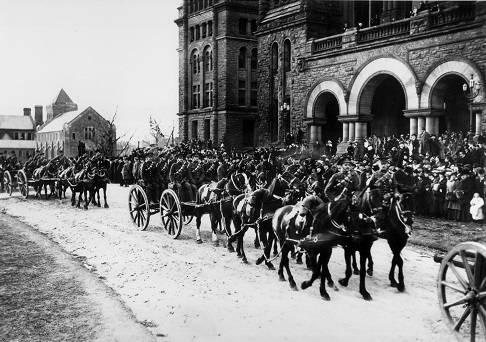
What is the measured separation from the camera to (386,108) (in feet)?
85.4

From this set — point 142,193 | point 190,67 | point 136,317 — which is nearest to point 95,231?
point 142,193

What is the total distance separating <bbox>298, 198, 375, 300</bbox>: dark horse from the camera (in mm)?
7938

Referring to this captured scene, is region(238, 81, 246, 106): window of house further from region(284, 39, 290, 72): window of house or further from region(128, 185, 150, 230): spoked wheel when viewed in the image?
region(128, 185, 150, 230): spoked wheel

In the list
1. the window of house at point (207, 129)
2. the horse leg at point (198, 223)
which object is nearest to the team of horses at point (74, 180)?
the horse leg at point (198, 223)

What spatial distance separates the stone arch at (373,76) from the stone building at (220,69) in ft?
67.9

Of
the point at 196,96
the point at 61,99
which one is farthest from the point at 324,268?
the point at 61,99

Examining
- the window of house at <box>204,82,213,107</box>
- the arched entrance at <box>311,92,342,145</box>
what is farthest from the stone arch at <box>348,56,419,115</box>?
the window of house at <box>204,82,213,107</box>

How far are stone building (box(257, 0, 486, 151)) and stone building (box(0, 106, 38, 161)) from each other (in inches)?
2148

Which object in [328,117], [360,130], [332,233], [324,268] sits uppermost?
[328,117]

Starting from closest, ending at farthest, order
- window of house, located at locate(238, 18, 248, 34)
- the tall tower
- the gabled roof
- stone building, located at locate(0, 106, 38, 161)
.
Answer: window of house, located at locate(238, 18, 248, 34), stone building, located at locate(0, 106, 38, 161), the tall tower, the gabled roof

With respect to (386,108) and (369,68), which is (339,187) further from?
(386,108)

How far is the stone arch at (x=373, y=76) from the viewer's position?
71.3ft

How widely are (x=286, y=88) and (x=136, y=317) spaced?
2566cm

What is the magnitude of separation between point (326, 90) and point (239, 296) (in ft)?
66.4
